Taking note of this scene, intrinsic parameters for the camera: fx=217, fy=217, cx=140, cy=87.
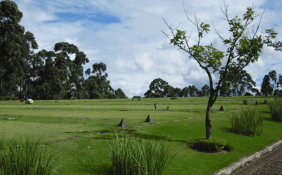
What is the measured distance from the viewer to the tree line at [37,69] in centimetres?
5547

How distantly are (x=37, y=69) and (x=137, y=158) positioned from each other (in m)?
70.4

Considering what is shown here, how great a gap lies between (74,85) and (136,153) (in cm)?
7787

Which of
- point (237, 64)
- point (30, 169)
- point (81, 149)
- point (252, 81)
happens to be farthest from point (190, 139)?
point (252, 81)

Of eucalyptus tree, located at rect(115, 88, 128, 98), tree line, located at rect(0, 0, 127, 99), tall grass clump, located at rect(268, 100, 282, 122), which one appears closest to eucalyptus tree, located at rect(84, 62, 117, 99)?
tree line, located at rect(0, 0, 127, 99)

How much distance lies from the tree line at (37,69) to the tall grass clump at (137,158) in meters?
57.1

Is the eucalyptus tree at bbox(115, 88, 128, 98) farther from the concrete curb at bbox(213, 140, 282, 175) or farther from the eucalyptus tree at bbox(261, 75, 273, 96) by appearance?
the concrete curb at bbox(213, 140, 282, 175)

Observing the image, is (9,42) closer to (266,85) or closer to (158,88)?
(158,88)

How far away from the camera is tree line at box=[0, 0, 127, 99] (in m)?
55.5

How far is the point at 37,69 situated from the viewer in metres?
68.1

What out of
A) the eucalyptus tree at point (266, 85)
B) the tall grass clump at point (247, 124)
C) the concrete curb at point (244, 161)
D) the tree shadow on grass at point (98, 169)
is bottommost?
the concrete curb at point (244, 161)

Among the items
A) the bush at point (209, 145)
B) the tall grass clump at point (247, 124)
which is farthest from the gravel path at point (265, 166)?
the tall grass clump at point (247, 124)

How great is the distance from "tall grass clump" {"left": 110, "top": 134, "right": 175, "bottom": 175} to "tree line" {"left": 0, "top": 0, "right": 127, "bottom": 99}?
57.1m

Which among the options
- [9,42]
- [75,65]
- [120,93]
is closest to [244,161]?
[9,42]

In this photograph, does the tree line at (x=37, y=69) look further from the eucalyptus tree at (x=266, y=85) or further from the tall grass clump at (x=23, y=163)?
the eucalyptus tree at (x=266, y=85)
